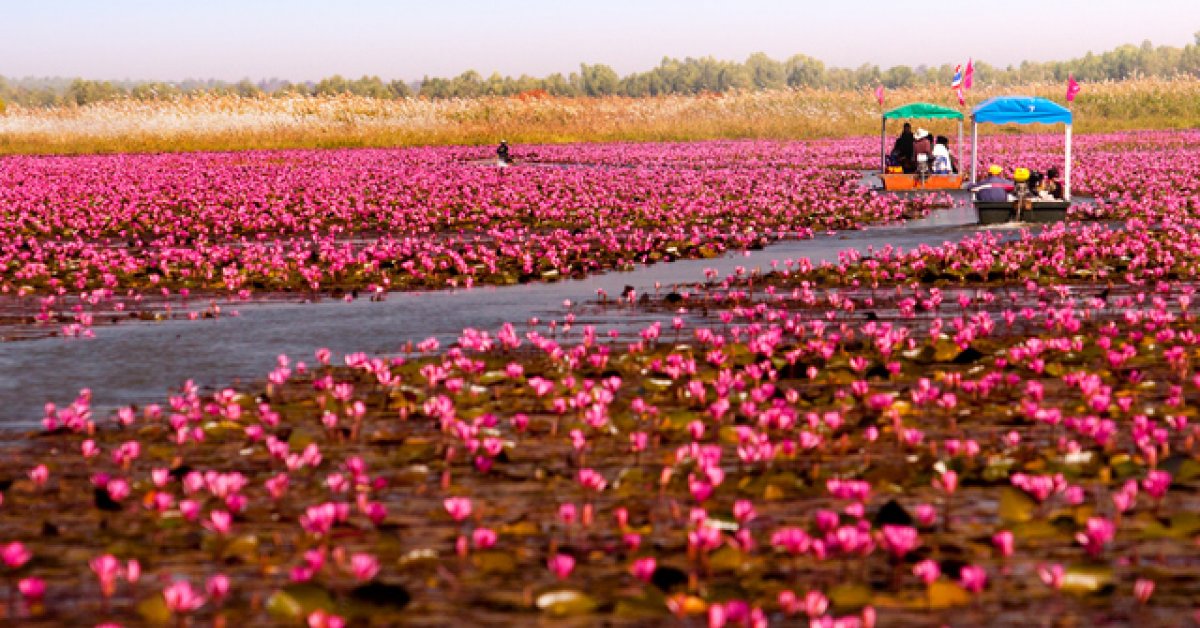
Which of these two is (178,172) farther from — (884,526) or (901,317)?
(884,526)

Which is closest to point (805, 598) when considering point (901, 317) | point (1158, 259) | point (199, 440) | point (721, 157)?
point (199, 440)

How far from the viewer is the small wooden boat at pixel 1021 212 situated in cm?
2661

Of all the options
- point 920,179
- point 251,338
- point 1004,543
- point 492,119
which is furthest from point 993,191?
point 492,119

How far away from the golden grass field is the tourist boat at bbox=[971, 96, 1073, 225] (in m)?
44.2

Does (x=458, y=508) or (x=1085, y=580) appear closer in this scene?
(x=1085, y=580)

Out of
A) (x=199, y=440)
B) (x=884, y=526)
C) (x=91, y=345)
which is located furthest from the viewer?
(x=91, y=345)

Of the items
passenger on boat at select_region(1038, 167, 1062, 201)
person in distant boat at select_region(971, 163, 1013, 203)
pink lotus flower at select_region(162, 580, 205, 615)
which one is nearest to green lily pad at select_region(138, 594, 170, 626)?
pink lotus flower at select_region(162, 580, 205, 615)

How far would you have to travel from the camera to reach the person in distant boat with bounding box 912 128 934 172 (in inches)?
1516

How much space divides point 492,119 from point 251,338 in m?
76.5

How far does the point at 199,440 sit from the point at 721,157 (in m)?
49.1

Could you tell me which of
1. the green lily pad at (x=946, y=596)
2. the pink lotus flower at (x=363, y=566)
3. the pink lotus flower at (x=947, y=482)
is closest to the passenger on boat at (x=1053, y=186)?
the pink lotus flower at (x=947, y=482)

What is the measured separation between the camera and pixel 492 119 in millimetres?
89875

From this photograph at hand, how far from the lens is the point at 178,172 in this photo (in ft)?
154

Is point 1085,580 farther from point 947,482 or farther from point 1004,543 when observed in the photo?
point 947,482
